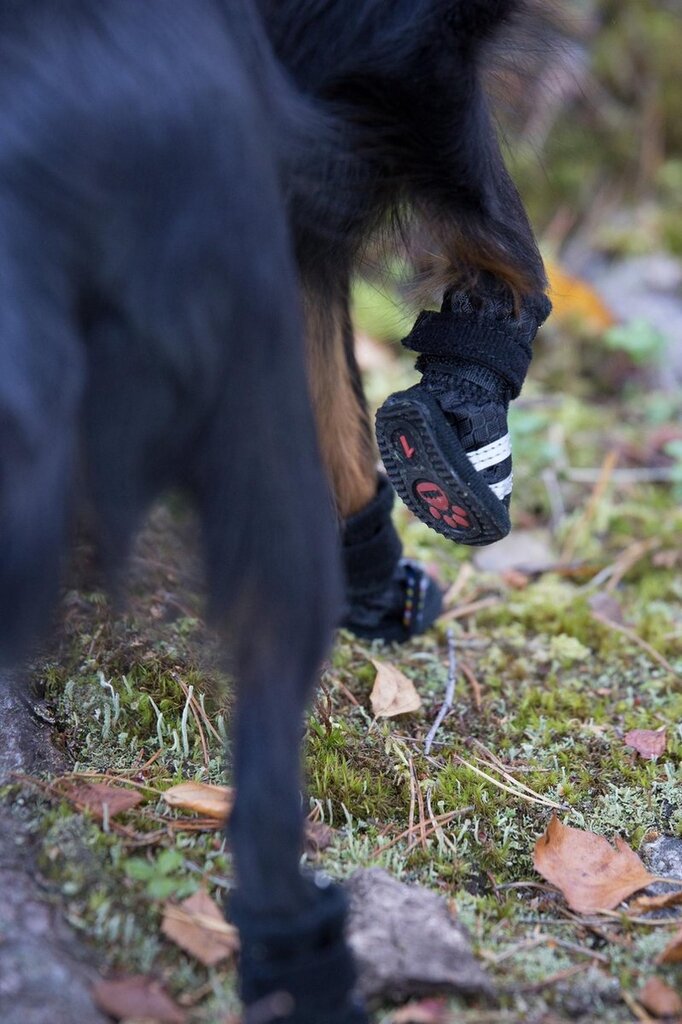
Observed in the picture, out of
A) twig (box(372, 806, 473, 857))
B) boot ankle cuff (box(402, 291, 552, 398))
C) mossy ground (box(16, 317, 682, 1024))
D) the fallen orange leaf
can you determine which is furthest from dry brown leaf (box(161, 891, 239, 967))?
the fallen orange leaf

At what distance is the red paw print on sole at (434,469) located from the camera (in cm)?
148

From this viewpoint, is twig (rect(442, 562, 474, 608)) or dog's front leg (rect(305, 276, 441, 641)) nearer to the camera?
dog's front leg (rect(305, 276, 441, 641))

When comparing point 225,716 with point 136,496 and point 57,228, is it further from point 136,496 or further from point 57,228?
point 57,228

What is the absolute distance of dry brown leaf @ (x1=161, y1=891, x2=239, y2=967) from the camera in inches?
50.4

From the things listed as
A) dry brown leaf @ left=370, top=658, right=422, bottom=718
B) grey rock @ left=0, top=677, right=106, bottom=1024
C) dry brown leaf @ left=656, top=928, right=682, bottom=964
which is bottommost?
grey rock @ left=0, top=677, right=106, bottom=1024

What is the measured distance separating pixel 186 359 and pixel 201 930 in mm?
674

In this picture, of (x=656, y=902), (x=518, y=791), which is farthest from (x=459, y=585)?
(x=656, y=902)

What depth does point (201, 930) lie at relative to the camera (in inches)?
51.4

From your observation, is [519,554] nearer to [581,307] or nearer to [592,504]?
[592,504]

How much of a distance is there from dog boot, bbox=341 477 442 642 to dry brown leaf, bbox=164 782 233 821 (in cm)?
60

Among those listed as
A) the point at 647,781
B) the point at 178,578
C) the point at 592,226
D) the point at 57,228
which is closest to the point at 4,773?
the point at 178,578

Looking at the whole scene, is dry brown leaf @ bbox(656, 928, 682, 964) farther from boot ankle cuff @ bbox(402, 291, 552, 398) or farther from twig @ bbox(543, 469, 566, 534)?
twig @ bbox(543, 469, 566, 534)

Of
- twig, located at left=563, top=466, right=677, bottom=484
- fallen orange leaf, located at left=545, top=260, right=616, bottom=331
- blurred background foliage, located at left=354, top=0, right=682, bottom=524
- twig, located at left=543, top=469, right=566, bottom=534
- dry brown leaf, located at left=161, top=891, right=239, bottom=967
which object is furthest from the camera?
fallen orange leaf, located at left=545, top=260, right=616, bottom=331

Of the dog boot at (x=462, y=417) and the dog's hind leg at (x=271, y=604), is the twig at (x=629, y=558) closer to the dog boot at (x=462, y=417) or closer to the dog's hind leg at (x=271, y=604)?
the dog boot at (x=462, y=417)
